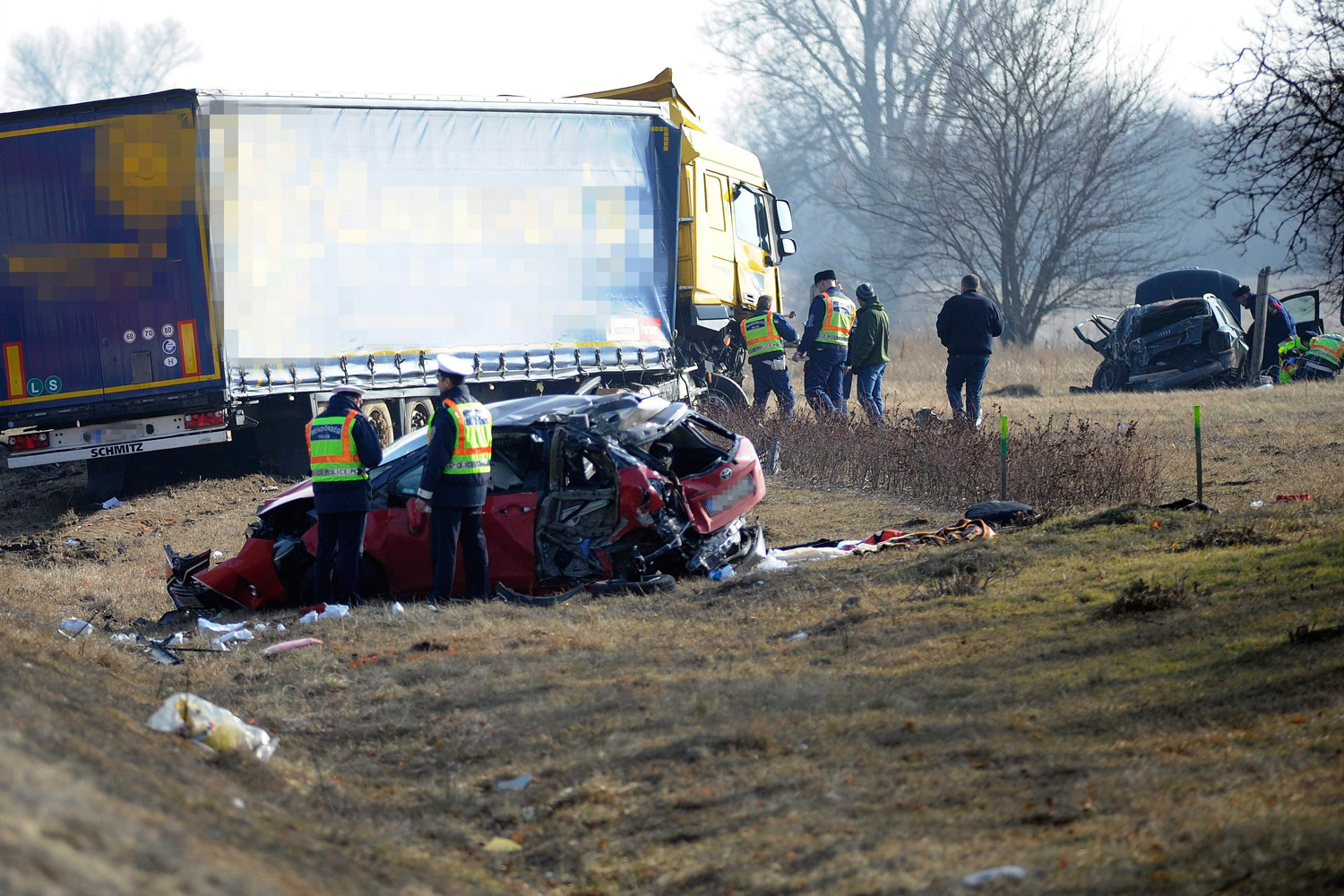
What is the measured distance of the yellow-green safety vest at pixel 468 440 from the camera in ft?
25.8

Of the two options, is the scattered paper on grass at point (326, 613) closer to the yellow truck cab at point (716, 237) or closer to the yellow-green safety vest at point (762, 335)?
the yellow-green safety vest at point (762, 335)

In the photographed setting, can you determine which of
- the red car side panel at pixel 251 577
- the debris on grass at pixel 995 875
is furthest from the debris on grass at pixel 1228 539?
the red car side panel at pixel 251 577

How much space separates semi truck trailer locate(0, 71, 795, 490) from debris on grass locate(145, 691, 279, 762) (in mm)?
7644

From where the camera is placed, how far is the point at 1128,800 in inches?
162

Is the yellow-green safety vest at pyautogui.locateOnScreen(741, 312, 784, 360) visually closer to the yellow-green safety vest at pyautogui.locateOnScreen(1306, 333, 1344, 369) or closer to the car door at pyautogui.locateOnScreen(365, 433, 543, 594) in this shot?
the car door at pyautogui.locateOnScreen(365, 433, 543, 594)

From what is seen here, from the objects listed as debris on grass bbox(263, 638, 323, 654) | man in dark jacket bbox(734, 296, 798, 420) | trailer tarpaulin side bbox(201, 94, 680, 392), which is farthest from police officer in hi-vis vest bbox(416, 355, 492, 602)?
man in dark jacket bbox(734, 296, 798, 420)

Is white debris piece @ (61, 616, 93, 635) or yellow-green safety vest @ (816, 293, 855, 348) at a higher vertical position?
yellow-green safety vest @ (816, 293, 855, 348)

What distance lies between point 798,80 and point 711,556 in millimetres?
43935

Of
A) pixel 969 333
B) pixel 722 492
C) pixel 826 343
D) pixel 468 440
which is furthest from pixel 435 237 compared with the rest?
pixel 722 492

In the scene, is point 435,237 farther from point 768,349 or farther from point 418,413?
point 768,349

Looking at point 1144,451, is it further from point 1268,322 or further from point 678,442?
point 1268,322

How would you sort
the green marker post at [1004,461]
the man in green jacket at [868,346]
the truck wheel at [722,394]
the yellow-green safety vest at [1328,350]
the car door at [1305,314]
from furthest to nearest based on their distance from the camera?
the car door at [1305,314]
the yellow-green safety vest at [1328,350]
the truck wheel at [722,394]
the man in green jacket at [868,346]
the green marker post at [1004,461]

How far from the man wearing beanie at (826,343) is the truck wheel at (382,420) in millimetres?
4551

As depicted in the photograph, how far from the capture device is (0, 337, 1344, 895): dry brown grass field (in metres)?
3.59
